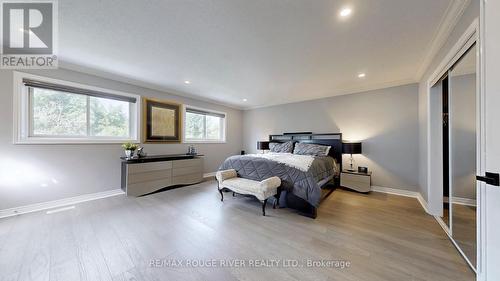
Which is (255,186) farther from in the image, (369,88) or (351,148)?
(369,88)

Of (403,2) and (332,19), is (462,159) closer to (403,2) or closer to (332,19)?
(403,2)

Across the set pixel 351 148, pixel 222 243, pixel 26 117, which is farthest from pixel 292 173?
pixel 26 117

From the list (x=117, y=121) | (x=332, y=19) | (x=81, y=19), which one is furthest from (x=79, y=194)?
(x=332, y=19)

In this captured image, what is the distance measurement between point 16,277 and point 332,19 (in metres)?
3.81

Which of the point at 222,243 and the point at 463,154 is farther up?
the point at 463,154

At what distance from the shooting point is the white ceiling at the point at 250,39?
1711 millimetres

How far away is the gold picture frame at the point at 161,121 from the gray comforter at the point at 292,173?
1941 mm

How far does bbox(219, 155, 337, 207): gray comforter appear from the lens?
2.65 m

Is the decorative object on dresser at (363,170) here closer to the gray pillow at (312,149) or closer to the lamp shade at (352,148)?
the lamp shade at (352,148)

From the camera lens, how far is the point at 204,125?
18.5 ft

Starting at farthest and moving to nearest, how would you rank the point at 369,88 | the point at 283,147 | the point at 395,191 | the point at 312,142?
the point at 283,147 → the point at 312,142 → the point at 369,88 → the point at 395,191

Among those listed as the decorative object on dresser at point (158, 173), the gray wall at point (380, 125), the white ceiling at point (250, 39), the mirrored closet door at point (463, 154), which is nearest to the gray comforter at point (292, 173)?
the gray wall at point (380, 125)

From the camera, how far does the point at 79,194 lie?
3180mm

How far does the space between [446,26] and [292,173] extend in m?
2.57
